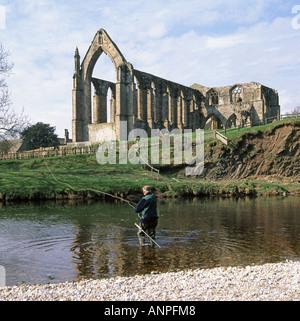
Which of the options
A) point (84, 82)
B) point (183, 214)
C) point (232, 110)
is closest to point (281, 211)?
point (183, 214)

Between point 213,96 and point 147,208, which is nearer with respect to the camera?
point 147,208

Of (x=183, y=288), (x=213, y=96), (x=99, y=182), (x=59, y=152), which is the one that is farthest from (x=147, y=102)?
(x=183, y=288)

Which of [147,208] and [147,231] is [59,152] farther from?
[147,208]

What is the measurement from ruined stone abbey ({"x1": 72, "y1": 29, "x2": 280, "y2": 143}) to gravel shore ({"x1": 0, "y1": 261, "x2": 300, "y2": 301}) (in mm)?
43869

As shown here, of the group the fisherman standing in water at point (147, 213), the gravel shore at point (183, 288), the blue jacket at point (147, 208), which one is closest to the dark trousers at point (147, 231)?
the fisherman standing in water at point (147, 213)

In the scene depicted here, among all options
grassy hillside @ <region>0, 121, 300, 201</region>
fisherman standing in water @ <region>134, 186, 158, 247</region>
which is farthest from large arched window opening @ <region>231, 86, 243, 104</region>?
fisherman standing in water @ <region>134, 186, 158, 247</region>

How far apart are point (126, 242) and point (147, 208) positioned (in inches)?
60.7

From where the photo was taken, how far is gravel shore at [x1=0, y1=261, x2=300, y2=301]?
23.2ft

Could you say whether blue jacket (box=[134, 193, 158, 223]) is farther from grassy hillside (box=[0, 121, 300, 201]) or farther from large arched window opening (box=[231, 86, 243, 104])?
large arched window opening (box=[231, 86, 243, 104])

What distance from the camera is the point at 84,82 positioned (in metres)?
61.9

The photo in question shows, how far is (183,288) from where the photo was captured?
302 inches

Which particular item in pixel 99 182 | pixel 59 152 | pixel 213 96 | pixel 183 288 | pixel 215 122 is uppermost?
pixel 213 96
